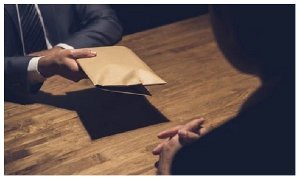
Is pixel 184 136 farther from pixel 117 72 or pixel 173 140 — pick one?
pixel 117 72

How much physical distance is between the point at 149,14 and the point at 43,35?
83cm

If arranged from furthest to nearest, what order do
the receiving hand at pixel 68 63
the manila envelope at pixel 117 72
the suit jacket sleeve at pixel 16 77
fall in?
the suit jacket sleeve at pixel 16 77
the receiving hand at pixel 68 63
the manila envelope at pixel 117 72

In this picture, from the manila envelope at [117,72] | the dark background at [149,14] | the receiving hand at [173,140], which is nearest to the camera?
Result: the receiving hand at [173,140]

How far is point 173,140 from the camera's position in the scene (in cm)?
95

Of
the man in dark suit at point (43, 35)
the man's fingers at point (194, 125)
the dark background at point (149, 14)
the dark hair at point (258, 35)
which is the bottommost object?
the dark background at point (149, 14)

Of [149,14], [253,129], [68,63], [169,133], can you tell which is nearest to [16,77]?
[68,63]

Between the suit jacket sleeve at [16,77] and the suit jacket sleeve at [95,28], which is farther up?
the suit jacket sleeve at [95,28]

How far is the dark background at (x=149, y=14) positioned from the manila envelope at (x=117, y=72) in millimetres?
1239

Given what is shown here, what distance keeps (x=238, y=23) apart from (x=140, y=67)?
14.8 inches

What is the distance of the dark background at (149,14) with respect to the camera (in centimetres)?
237

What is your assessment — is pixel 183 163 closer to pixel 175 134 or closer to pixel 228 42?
pixel 175 134

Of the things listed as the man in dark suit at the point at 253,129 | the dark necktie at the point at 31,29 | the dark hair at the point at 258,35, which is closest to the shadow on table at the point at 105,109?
the man in dark suit at the point at 253,129

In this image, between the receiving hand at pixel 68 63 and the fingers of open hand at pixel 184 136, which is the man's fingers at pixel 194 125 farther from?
the receiving hand at pixel 68 63

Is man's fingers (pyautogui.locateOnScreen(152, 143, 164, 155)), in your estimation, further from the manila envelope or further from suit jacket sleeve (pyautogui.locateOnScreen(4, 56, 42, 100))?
suit jacket sleeve (pyautogui.locateOnScreen(4, 56, 42, 100))
